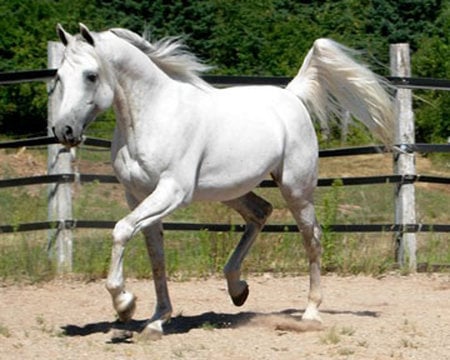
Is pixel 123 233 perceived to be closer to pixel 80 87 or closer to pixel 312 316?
pixel 80 87

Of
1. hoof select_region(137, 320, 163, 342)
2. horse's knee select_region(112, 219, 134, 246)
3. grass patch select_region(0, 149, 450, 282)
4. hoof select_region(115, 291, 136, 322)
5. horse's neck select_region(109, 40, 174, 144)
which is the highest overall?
horse's neck select_region(109, 40, 174, 144)

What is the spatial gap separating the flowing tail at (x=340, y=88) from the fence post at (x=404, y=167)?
192 centimetres

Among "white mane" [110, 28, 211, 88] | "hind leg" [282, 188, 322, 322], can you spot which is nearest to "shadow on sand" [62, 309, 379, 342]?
"hind leg" [282, 188, 322, 322]

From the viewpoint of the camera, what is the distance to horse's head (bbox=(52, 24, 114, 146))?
6.89m

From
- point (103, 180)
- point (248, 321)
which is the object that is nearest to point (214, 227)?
point (103, 180)

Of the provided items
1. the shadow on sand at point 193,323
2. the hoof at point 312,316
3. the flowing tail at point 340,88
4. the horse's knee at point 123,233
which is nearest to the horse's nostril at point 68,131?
the horse's knee at point 123,233

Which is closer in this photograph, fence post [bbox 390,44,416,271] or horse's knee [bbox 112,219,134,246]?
horse's knee [bbox 112,219,134,246]

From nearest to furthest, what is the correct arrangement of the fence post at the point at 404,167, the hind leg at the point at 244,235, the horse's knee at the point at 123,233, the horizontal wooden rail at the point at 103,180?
the horse's knee at the point at 123,233 < the hind leg at the point at 244,235 < the horizontal wooden rail at the point at 103,180 < the fence post at the point at 404,167

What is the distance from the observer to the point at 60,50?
1011 cm

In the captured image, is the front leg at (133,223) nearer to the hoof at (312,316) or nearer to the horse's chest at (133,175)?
the horse's chest at (133,175)

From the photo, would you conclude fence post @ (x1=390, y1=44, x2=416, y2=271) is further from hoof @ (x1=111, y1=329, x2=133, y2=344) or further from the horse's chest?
hoof @ (x1=111, y1=329, x2=133, y2=344)

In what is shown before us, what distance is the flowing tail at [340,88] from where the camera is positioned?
342 inches

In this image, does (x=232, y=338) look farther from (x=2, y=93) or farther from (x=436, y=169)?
(x=2, y=93)

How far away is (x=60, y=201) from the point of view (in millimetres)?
10016
